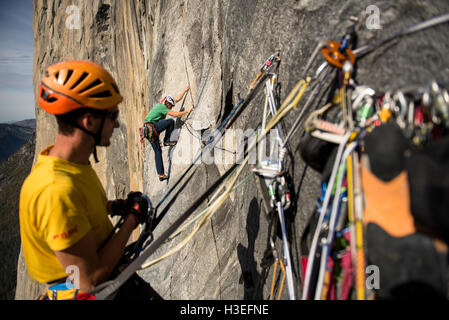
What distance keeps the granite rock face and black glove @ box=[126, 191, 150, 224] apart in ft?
1.96

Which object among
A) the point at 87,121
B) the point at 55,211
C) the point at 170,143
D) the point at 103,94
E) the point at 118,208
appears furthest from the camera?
the point at 170,143

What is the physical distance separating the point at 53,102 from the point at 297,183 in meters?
1.95

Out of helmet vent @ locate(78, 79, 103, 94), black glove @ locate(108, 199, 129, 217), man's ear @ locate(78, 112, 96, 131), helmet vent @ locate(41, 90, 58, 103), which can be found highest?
helmet vent @ locate(78, 79, 103, 94)

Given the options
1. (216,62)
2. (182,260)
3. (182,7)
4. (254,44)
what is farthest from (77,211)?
(182,7)

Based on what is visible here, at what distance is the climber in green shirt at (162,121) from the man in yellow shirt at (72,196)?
14.3 ft

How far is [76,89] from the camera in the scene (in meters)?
1.81

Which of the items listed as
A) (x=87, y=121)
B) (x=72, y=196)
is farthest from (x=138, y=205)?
(x=87, y=121)

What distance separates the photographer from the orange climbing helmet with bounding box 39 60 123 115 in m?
1.79

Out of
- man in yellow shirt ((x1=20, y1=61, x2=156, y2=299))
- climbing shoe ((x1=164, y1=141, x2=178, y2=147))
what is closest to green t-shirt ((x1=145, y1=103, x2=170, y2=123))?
climbing shoe ((x1=164, y1=141, x2=178, y2=147))

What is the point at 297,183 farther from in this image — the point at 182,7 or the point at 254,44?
the point at 182,7

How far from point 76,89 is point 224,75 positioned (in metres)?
2.79

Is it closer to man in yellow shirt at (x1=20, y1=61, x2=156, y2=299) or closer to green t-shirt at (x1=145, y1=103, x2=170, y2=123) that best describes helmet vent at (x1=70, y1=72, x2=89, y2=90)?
man in yellow shirt at (x1=20, y1=61, x2=156, y2=299)

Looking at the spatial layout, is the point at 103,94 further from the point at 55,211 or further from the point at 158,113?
the point at 158,113

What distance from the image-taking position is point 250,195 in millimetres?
2863
